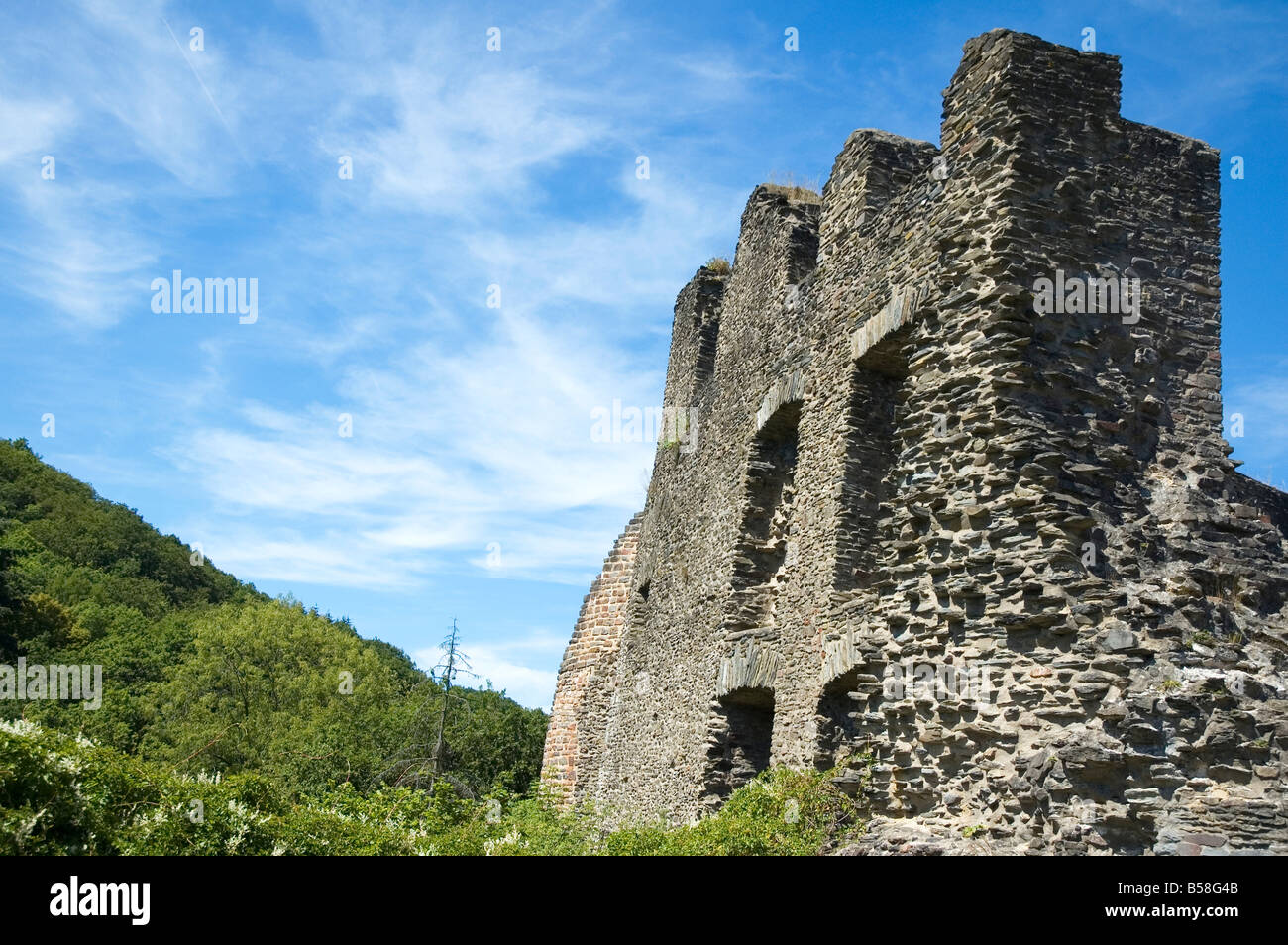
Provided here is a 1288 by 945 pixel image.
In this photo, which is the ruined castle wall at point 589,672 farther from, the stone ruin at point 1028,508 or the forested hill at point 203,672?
the stone ruin at point 1028,508

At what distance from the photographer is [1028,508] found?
7633mm

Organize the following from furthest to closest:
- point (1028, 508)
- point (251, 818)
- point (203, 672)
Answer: point (203, 672) < point (251, 818) < point (1028, 508)

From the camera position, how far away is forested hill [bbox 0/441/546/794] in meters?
29.1

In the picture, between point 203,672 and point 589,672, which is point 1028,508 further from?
point 203,672

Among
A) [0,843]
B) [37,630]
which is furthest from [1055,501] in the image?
[37,630]

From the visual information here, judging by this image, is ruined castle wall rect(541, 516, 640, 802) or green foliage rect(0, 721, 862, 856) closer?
green foliage rect(0, 721, 862, 856)

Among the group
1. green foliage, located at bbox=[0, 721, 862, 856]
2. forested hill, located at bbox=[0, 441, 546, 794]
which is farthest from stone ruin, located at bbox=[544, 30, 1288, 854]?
forested hill, located at bbox=[0, 441, 546, 794]

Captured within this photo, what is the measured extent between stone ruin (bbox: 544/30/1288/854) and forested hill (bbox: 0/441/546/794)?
12138mm

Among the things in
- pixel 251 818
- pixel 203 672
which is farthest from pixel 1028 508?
pixel 203 672

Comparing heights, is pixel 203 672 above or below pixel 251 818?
below

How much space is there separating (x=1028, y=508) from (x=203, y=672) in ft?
125

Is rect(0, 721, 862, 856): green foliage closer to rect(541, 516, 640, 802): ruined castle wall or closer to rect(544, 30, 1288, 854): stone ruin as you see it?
rect(544, 30, 1288, 854): stone ruin

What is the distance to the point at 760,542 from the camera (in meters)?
14.5
